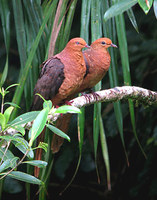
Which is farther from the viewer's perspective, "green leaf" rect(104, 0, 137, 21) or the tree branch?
the tree branch

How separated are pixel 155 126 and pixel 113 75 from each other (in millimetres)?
1445

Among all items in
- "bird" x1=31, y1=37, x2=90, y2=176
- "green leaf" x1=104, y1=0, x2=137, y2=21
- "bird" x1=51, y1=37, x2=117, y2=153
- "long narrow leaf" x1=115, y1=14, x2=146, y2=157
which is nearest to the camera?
"green leaf" x1=104, y1=0, x2=137, y2=21

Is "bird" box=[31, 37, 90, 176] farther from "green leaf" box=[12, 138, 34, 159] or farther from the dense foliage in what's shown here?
"green leaf" box=[12, 138, 34, 159]

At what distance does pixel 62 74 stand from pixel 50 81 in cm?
9

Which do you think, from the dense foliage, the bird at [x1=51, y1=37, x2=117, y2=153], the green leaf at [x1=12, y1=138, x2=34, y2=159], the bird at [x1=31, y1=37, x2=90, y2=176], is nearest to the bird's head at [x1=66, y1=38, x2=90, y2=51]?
the bird at [x1=31, y1=37, x2=90, y2=176]

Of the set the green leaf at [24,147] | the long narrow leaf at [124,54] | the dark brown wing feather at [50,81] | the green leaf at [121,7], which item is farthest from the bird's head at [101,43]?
the green leaf at [24,147]

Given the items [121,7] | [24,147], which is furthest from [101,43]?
[24,147]

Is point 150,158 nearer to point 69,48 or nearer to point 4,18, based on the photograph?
point 69,48

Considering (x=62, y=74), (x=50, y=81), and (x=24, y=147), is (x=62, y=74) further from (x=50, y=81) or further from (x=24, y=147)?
(x=24, y=147)

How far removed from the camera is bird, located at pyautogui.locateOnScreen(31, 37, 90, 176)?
6.62ft

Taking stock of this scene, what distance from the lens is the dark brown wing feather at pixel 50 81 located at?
6.68 feet

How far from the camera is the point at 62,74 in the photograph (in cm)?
204

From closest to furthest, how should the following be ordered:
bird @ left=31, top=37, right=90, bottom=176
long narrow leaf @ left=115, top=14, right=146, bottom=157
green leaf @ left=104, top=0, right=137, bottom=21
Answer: green leaf @ left=104, top=0, right=137, bottom=21
long narrow leaf @ left=115, top=14, right=146, bottom=157
bird @ left=31, top=37, right=90, bottom=176

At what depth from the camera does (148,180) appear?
10.4 ft
